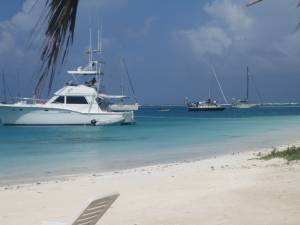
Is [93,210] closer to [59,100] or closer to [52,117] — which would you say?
[59,100]

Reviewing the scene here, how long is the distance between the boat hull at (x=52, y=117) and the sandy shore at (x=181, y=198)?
29.8m

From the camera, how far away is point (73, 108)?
41656mm

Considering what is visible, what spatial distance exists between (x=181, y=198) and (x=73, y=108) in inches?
1345

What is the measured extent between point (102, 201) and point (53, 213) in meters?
3.88

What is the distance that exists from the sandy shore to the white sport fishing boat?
97.1 feet

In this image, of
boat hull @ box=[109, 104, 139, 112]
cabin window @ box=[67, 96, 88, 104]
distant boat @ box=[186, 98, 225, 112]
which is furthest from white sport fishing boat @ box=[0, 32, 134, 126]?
distant boat @ box=[186, 98, 225, 112]

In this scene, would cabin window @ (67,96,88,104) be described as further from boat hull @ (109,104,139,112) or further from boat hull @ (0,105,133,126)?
boat hull @ (109,104,139,112)

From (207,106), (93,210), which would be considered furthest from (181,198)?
(207,106)

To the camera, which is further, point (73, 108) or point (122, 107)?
point (122, 107)

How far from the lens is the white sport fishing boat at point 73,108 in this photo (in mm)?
41344

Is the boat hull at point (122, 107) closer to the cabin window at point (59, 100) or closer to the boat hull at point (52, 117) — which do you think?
the boat hull at point (52, 117)

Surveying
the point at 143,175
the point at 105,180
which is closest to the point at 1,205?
the point at 105,180

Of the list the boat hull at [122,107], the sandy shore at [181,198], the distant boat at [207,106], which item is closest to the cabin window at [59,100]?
the boat hull at [122,107]

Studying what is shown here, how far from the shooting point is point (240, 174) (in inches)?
426
